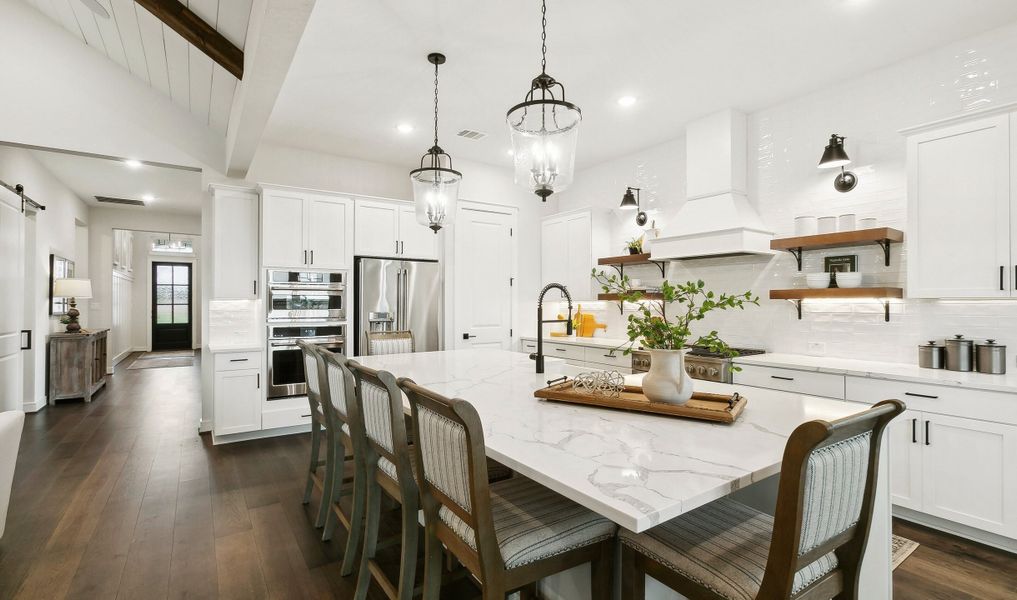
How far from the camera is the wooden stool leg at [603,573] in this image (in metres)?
1.38

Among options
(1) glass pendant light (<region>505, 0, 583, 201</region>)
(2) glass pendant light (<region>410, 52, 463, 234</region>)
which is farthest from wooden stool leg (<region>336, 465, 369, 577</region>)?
(1) glass pendant light (<region>505, 0, 583, 201</region>)

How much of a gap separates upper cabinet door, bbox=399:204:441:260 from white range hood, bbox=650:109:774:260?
7.90 ft

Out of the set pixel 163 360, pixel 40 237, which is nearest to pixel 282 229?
pixel 40 237

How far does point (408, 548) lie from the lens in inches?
67.7

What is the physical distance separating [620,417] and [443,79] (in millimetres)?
2863

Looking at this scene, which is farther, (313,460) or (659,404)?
(313,460)

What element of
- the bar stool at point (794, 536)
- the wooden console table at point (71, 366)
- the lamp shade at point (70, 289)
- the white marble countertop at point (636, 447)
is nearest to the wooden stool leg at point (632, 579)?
the bar stool at point (794, 536)

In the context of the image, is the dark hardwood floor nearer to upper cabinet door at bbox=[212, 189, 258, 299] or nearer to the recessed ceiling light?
upper cabinet door at bbox=[212, 189, 258, 299]

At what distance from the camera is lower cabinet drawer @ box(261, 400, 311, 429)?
4.46 metres

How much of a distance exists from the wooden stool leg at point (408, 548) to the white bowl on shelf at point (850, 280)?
3205mm

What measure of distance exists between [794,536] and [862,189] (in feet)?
11.0

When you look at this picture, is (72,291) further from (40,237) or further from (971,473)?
(971,473)

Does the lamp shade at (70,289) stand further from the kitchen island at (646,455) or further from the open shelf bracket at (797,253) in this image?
the open shelf bracket at (797,253)

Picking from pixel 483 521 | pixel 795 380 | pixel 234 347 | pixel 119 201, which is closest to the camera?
pixel 483 521
